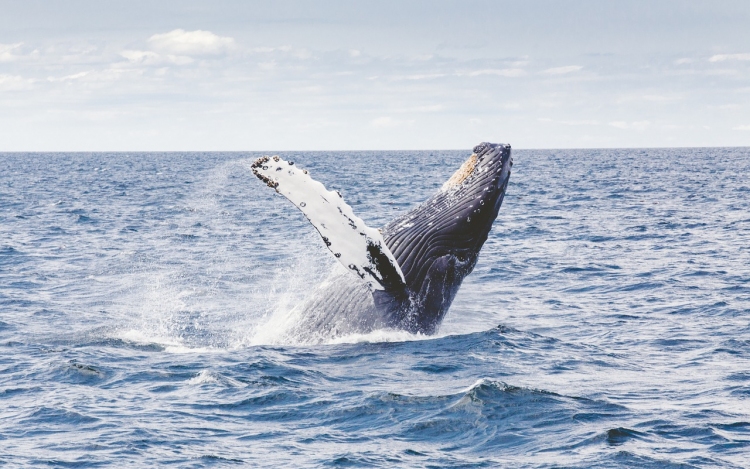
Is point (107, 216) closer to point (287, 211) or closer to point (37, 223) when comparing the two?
point (37, 223)

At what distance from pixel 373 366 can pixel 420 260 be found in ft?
4.26

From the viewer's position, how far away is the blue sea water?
26.0 ft

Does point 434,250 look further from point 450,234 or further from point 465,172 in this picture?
point 465,172

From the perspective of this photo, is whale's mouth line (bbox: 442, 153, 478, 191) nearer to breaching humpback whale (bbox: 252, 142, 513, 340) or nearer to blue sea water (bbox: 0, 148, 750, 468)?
breaching humpback whale (bbox: 252, 142, 513, 340)

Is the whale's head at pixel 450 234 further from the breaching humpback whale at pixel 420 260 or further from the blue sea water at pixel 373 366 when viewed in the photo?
the blue sea water at pixel 373 366

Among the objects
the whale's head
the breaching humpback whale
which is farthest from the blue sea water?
the whale's head

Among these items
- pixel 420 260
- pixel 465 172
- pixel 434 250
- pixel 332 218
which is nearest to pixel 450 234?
pixel 434 250

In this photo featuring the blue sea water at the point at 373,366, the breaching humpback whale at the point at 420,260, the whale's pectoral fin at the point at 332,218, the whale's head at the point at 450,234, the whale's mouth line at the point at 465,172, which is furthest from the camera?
the whale's mouth line at the point at 465,172

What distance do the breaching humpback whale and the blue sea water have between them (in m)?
0.32

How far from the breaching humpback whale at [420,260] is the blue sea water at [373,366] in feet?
1.07

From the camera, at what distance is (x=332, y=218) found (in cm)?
851

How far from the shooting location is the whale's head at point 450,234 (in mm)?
9797

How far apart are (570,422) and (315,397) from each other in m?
2.50

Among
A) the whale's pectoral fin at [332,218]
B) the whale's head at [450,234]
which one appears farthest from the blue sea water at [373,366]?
the whale's pectoral fin at [332,218]
